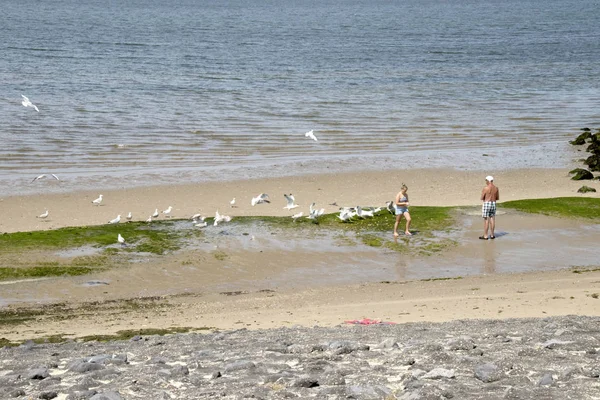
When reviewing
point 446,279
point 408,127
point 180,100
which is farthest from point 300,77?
point 446,279

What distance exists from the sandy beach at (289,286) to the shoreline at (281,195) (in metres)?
0.11

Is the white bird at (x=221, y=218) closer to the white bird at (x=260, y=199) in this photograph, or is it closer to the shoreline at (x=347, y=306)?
the white bird at (x=260, y=199)

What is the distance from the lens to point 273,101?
4953cm

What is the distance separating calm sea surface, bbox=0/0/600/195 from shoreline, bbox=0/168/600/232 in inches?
62.4

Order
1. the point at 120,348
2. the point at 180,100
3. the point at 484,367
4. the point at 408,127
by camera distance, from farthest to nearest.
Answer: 1. the point at 180,100
2. the point at 408,127
3. the point at 120,348
4. the point at 484,367

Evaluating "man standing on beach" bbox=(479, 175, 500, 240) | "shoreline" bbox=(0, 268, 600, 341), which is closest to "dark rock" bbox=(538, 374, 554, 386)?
"shoreline" bbox=(0, 268, 600, 341)

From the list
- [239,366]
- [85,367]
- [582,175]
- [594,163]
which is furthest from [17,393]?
[594,163]

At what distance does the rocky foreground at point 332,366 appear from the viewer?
9.52 m

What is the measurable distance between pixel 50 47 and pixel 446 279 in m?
59.3

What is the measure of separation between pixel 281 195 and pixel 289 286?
30.4ft

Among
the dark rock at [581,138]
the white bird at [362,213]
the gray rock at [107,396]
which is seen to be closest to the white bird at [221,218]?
the white bird at [362,213]

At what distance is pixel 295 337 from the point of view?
12.9 meters

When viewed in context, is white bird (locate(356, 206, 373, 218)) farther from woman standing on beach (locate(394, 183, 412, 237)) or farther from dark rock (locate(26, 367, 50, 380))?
dark rock (locate(26, 367, 50, 380))

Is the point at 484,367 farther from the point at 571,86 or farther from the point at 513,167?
the point at 571,86
